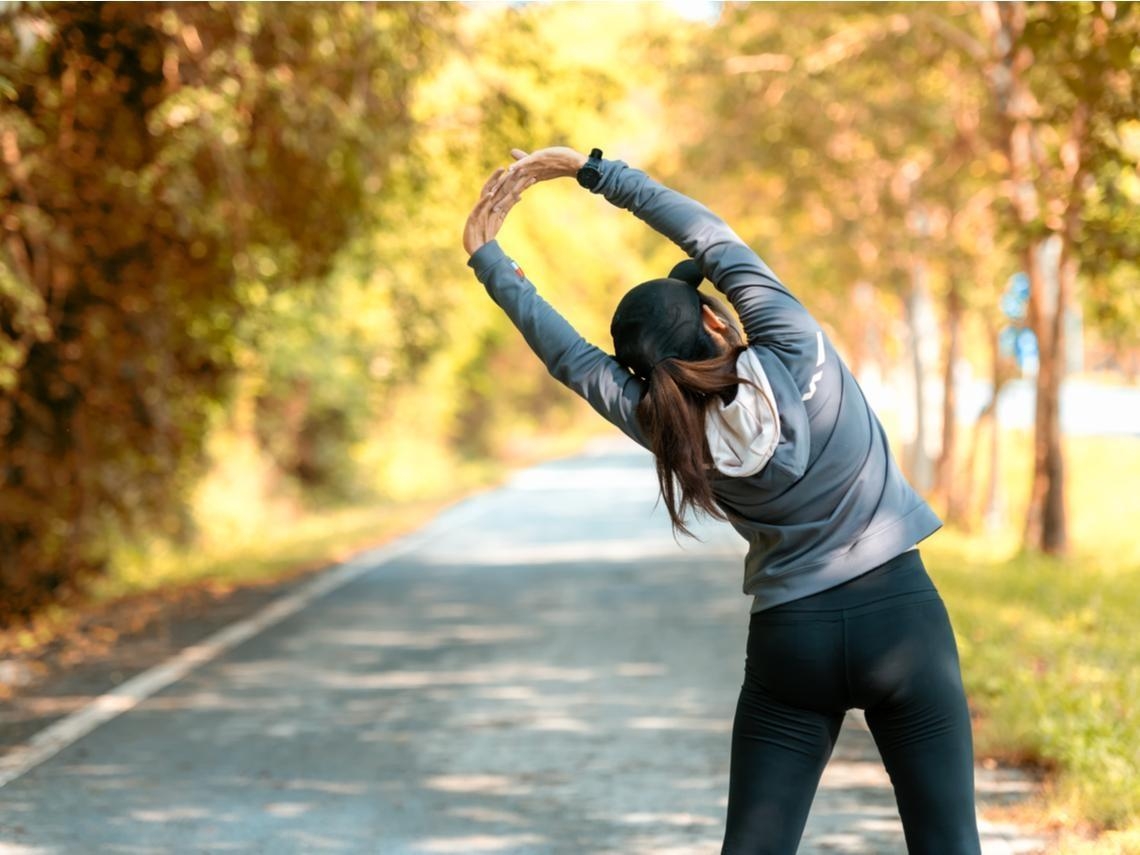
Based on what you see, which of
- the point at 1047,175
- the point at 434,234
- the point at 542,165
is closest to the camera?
the point at 542,165

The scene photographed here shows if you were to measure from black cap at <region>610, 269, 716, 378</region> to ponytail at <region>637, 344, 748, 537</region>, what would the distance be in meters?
0.04

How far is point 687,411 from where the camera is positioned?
10.8 feet

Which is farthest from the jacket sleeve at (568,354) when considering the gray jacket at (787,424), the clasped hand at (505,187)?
the clasped hand at (505,187)

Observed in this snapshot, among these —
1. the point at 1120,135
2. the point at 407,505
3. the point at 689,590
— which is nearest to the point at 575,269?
the point at 407,505

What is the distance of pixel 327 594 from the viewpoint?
14062 millimetres

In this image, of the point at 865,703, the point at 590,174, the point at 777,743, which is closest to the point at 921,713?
the point at 865,703

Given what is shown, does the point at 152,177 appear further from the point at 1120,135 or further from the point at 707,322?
the point at 707,322

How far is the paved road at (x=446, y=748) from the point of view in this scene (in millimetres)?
5957

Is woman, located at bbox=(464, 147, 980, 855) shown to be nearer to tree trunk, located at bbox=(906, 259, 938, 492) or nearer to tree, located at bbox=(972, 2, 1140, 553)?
tree, located at bbox=(972, 2, 1140, 553)

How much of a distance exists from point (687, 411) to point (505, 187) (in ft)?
2.33

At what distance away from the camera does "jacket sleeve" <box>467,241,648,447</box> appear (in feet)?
11.1

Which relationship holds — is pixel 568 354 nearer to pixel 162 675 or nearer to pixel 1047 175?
pixel 162 675

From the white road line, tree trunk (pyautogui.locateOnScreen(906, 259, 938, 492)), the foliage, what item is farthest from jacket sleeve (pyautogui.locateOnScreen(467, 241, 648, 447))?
tree trunk (pyautogui.locateOnScreen(906, 259, 938, 492))

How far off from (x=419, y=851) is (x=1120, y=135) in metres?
7.07
